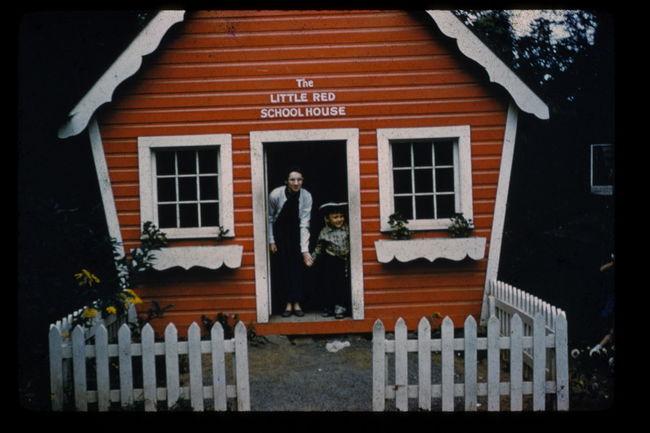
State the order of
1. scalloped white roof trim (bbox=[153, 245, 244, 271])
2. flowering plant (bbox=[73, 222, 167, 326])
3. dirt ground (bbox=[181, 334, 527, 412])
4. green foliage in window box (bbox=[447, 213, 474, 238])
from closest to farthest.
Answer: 1. dirt ground (bbox=[181, 334, 527, 412])
2. flowering plant (bbox=[73, 222, 167, 326])
3. scalloped white roof trim (bbox=[153, 245, 244, 271])
4. green foliage in window box (bbox=[447, 213, 474, 238])

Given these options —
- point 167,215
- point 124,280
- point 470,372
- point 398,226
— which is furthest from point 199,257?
point 470,372

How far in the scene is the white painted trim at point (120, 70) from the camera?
18.8ft

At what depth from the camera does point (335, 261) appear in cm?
666

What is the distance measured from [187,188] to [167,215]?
431mm

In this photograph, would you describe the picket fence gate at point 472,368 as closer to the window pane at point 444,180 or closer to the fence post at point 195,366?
the fence post at point 195,366

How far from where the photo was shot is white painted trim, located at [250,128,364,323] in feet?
20.3

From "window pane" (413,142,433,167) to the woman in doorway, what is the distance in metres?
1.49

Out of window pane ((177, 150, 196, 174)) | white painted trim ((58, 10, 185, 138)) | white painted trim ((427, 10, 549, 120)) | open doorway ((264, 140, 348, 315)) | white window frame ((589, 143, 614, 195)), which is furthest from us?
open doorway ((264, 140, 348, 315))

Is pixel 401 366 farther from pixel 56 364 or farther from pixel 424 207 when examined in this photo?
pixel 56 364

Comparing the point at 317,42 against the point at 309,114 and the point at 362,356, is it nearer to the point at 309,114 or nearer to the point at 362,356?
the point at 309,114

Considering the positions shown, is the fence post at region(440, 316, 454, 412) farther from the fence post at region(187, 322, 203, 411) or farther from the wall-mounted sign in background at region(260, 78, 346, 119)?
the wall-mounted sign in background at region(260, 78, 346, 119)

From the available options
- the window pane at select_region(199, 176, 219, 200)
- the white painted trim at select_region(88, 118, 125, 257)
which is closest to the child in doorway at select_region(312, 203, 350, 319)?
the window pane at select_region(199, 176, 219, 200)

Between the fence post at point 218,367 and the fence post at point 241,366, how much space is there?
0.40ft

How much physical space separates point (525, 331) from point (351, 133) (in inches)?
119
